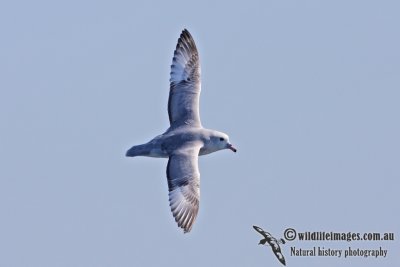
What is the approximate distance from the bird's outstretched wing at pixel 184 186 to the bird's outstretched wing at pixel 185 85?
8.21 feet

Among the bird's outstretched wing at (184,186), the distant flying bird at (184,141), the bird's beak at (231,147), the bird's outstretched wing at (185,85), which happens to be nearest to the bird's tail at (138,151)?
the distant flying bird at (184,141)

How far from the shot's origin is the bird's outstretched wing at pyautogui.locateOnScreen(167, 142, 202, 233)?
120 ft

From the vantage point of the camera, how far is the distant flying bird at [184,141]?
36.8 metres

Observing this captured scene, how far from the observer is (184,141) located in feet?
125

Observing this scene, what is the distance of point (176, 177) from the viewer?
37062 millimetres

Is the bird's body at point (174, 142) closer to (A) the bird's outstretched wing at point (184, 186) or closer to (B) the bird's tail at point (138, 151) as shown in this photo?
(B) the bird's tail at point (138, 151)

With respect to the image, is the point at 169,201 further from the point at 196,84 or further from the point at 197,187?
the point at 196,84

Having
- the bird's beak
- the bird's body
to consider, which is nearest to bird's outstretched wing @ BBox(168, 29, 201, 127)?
the bird's body

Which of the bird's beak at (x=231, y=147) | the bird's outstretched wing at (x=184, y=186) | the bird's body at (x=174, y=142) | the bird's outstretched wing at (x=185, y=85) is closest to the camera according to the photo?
the bird's outstretched wing at (x=184, y=186)

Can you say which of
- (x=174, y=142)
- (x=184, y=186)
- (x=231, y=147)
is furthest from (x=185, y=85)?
(x=184, y=186)

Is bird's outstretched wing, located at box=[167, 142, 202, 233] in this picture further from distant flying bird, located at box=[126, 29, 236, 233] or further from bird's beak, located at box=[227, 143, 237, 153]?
bird's beak, located at box=[227, 143, 237, 153]

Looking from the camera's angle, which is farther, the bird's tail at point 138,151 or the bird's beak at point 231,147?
the bird's beak at point 231,147

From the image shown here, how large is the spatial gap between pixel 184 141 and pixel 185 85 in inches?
143

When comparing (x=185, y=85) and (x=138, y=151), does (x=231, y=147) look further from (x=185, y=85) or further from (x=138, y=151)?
(x=138, y=151)
